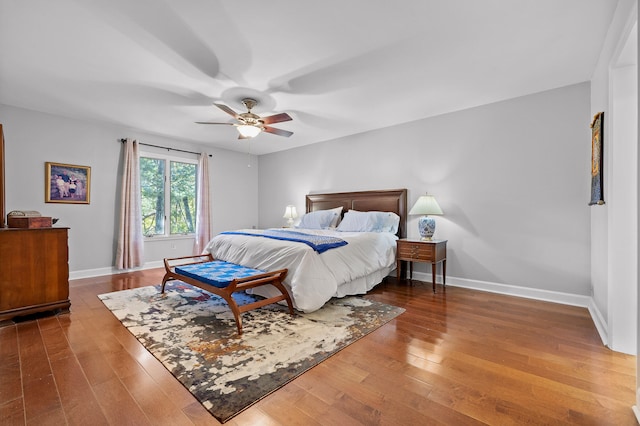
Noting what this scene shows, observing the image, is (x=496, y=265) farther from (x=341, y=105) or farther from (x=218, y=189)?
(x=218, y=189)

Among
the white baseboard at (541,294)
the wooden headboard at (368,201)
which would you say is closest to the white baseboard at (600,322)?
the white baseboard at (541,294)

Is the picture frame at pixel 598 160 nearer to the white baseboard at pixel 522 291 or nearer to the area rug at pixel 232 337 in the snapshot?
the white baseboard at pixel 522 291

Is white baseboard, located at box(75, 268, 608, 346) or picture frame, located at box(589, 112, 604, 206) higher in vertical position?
picture frame, located at box(589, 112, 604, 206)

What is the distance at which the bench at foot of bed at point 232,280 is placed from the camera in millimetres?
2572

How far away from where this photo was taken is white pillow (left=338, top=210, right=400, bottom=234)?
14.5ft

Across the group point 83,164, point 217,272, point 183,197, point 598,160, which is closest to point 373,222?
point 217,272

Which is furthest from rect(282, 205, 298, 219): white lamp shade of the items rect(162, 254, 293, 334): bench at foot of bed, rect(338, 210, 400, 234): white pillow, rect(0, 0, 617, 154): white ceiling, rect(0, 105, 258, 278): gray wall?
rect(162, 254, 293, 334): bench at foot of bed

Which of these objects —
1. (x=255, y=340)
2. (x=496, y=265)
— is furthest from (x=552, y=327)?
(x=255, y=340)

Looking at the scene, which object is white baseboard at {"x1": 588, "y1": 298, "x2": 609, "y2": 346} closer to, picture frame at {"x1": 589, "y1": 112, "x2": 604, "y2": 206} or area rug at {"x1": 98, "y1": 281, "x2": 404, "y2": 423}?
picture frame at {"x1": 589, "y1": 112, "x2": 604, "y2": 206}

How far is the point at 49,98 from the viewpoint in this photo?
3654 mm

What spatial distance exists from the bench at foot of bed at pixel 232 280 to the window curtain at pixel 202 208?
258 cm

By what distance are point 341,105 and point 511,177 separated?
2389 millimetres

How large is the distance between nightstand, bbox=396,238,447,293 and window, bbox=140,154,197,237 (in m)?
4.29

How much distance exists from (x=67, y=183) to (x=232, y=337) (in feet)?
13.3
